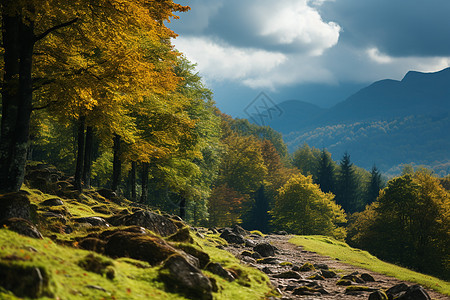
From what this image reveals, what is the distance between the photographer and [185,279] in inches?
311

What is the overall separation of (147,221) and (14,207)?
502 centimetres

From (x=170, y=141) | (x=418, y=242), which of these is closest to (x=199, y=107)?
(x=170, y=141)

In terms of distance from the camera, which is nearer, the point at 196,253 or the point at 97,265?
the point at 97,265

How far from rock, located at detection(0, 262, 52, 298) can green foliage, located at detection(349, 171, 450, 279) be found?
158 ft

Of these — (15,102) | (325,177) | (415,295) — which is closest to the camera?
(415,295)

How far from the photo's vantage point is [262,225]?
251ft

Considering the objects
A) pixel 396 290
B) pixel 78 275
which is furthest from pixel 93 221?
pixel 396 290

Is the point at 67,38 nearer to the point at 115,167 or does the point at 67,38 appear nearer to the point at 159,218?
the point at 159,218

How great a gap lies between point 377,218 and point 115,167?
4402cm

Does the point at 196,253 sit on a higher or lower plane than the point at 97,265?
lower

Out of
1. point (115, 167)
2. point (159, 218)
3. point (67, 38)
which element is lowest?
point (159, 218)

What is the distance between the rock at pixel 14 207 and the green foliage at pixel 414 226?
47038mm

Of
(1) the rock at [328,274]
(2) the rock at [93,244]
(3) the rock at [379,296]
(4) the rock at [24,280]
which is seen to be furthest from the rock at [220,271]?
(1) the rock at [328,274]

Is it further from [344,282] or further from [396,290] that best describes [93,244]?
[344,282]
